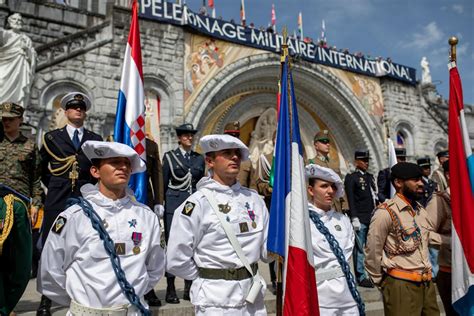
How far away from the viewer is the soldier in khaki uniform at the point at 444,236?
3.93 metres

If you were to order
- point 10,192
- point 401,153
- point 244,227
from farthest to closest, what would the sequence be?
point 401,153
point 10,192
point 244,227

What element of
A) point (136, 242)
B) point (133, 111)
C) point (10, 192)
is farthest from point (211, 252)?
point (133, 111)

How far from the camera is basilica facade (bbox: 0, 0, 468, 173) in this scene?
37.3ft

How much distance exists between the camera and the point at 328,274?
318 cm

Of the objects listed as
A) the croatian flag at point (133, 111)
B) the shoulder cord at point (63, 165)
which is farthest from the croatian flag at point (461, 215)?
the shoulder cord at point (63, 165)

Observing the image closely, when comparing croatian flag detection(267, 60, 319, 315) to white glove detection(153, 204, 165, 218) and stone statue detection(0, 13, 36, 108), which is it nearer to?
white glove detection(153, 204, 165, 218)

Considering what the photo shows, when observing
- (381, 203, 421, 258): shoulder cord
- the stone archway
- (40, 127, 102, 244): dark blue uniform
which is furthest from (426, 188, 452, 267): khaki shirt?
the stone archway

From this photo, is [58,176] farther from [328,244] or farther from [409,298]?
[409,298]

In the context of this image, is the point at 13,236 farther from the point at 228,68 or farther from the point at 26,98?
the point at 228,68

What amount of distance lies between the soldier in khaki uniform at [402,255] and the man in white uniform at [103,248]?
1.78 m

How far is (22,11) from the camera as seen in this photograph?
1280 centimetres

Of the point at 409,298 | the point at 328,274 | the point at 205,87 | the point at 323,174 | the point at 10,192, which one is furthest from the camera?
the point at 205,87

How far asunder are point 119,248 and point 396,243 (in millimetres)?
2178

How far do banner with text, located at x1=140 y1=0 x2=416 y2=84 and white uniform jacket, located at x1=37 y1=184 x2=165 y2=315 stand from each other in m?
11.5
